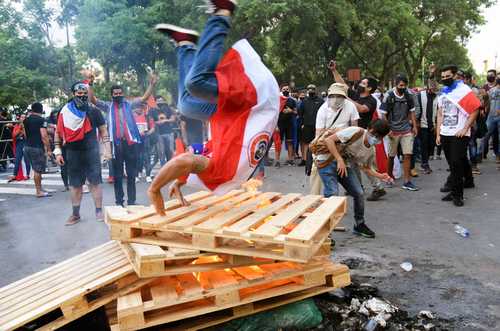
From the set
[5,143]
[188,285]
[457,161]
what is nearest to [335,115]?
[457,161]

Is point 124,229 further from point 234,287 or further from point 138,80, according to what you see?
point 138,80

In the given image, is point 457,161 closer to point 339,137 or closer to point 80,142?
point 339,137

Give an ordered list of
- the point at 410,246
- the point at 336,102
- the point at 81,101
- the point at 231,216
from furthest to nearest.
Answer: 1. the point at 81,101
2. the point at 336,102
3. the point at 410,246
4. the point at 231,216

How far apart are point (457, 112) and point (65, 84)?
21.2 m

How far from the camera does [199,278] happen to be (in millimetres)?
3537

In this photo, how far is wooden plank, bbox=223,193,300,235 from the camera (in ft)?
10.6

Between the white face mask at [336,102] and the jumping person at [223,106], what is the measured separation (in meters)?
2.23

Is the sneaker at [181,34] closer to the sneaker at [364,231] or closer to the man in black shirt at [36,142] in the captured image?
the sneaker at [364,231]

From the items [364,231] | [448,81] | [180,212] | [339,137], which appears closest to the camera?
[180,212]

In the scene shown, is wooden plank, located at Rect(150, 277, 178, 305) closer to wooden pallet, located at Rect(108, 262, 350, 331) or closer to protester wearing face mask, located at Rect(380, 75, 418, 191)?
wooden pallet, located at Rect(108, 262, 350, 331)

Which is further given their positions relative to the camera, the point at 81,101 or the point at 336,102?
the point at 81,101

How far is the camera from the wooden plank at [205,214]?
11.1 ft

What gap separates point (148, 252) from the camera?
322 cm

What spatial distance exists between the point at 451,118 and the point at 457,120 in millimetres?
102
